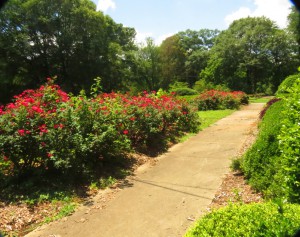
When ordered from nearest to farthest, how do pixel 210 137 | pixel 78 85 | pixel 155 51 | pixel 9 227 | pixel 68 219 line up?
1. pixel 9 227
2. pixel 68 219
3. pixel 210 137
4. pixel 78 85
5. pixel 155 51

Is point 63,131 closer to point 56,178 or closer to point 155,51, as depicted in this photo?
point 56,178


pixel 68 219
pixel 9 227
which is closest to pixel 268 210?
pixel 68 219

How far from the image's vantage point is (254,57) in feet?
132

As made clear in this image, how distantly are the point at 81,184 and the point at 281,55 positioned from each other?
4089cm

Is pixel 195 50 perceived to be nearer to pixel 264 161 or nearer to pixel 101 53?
pixel 101 53

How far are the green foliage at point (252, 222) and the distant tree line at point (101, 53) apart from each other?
82.8 ft

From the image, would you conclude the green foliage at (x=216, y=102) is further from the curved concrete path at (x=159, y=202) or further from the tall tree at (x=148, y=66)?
the tall tree at (x=148, y=66)

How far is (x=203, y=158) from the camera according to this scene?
7770mm

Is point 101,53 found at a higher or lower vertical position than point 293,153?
higher

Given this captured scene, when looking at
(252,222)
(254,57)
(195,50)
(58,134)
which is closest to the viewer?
(252,222)

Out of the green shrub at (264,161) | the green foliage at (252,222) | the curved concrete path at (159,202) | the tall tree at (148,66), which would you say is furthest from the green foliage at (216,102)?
the tall tree at (148,66)

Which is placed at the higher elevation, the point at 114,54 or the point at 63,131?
the point at 114,54

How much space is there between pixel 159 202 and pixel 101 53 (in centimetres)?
2676

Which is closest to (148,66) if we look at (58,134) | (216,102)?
(216,102)
